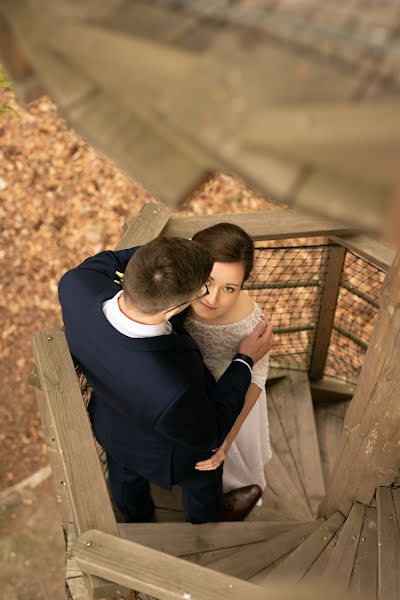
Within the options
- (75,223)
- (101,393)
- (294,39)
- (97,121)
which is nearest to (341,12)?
(294,39)

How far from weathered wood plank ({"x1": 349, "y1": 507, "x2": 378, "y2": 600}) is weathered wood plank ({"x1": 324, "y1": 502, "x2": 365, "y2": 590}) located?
20 millimetres

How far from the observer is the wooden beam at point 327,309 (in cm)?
370

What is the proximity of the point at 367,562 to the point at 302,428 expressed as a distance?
4.67ft

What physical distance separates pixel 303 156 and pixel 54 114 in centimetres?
628

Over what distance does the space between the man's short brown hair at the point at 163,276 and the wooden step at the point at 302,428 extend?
2390 mm

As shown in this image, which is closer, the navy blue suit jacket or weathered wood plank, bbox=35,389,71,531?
the navy blue suit jacket

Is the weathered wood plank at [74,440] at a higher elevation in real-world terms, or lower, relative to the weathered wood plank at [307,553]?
higher

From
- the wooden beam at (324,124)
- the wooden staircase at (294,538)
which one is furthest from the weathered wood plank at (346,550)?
the wooden beam at (324,124)

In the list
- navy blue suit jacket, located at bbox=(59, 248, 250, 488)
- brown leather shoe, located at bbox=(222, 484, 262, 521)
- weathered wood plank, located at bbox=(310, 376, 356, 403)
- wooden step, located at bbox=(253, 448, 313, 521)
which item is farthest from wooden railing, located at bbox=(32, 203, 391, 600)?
weathered wood plank, located at bbox=(310, 376, 356, 403)

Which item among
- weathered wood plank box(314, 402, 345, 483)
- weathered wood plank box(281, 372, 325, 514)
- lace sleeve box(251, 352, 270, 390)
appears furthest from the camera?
weathered wood plank box(314, 402, 345, 483)

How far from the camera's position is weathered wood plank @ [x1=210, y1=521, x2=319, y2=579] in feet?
10.1

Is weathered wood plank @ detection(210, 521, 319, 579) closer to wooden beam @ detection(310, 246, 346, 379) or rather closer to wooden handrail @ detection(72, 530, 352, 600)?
wooden handrail @ detection(72, 530, 352, 600)

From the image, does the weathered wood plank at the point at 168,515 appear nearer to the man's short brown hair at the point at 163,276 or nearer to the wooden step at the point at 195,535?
the wooden step at the point at 195,535

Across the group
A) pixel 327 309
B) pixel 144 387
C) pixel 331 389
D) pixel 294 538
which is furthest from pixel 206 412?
pixel 331 389
